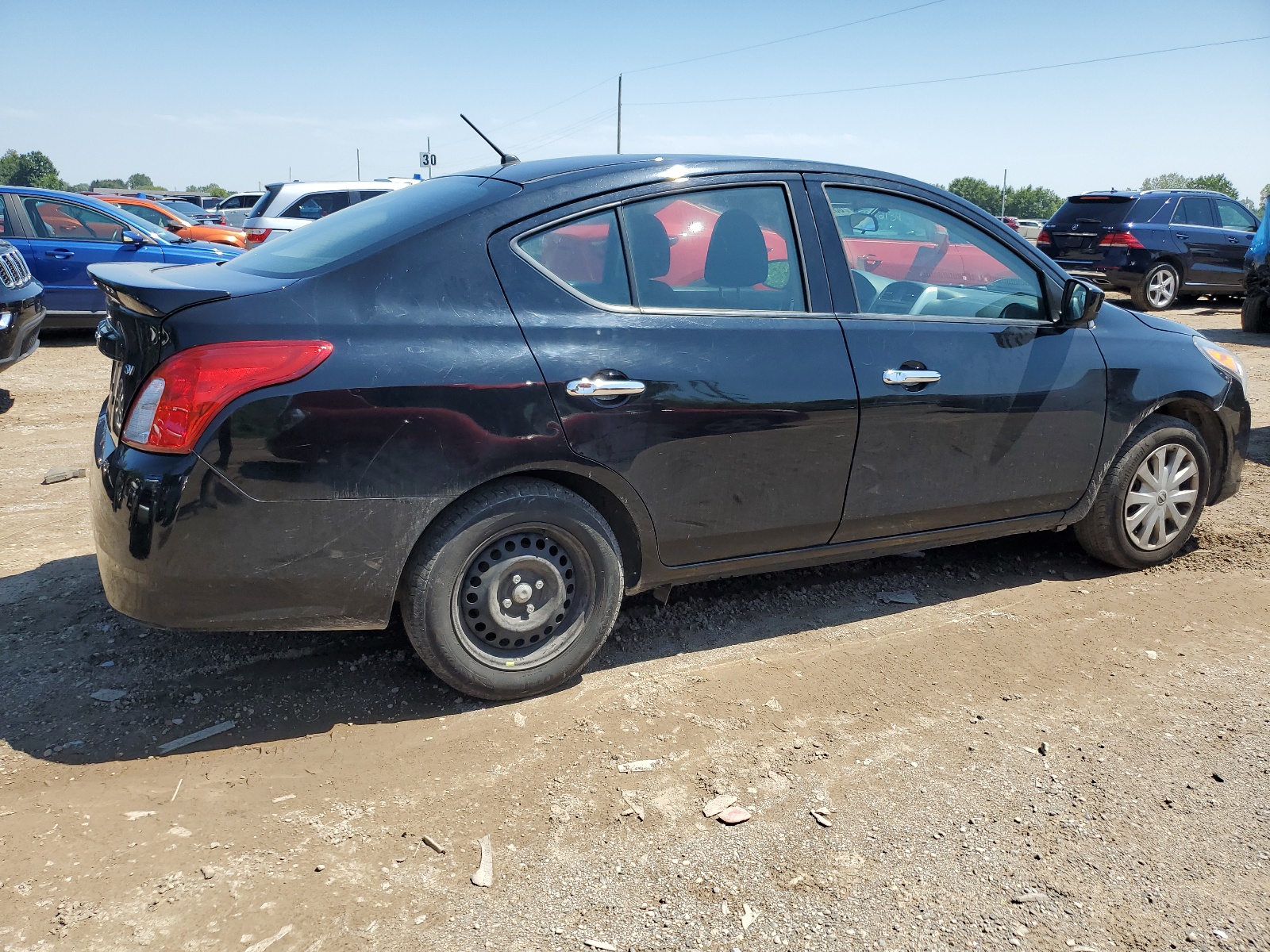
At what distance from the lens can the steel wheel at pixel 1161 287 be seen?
1488 centimetres

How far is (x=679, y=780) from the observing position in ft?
9.57

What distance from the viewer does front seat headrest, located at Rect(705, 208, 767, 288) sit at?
11.6ft

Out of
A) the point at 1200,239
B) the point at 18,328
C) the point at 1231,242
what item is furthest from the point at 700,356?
the point at 1231,242

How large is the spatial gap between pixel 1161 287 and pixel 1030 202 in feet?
255

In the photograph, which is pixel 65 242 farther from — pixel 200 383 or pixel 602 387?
pixel 602 387

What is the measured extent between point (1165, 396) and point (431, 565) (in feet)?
10.6

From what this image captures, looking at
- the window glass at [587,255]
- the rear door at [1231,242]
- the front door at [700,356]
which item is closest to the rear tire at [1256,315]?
the rear door at [1231,242]

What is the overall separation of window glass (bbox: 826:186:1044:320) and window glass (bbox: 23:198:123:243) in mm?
9972

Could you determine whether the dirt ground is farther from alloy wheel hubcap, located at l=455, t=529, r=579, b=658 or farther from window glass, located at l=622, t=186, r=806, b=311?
window glass, located at l=622, t=186, r=806, b=311

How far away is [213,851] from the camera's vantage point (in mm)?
2553

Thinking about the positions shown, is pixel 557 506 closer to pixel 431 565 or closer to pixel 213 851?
pixel 431 565

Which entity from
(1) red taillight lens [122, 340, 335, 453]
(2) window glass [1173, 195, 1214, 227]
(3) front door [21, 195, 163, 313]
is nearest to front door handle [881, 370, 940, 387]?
(1) red taillight lens [122, 340, 335, 453]

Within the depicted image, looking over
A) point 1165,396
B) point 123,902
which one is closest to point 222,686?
point 123,902

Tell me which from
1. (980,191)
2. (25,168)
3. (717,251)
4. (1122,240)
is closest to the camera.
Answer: (717,251)
